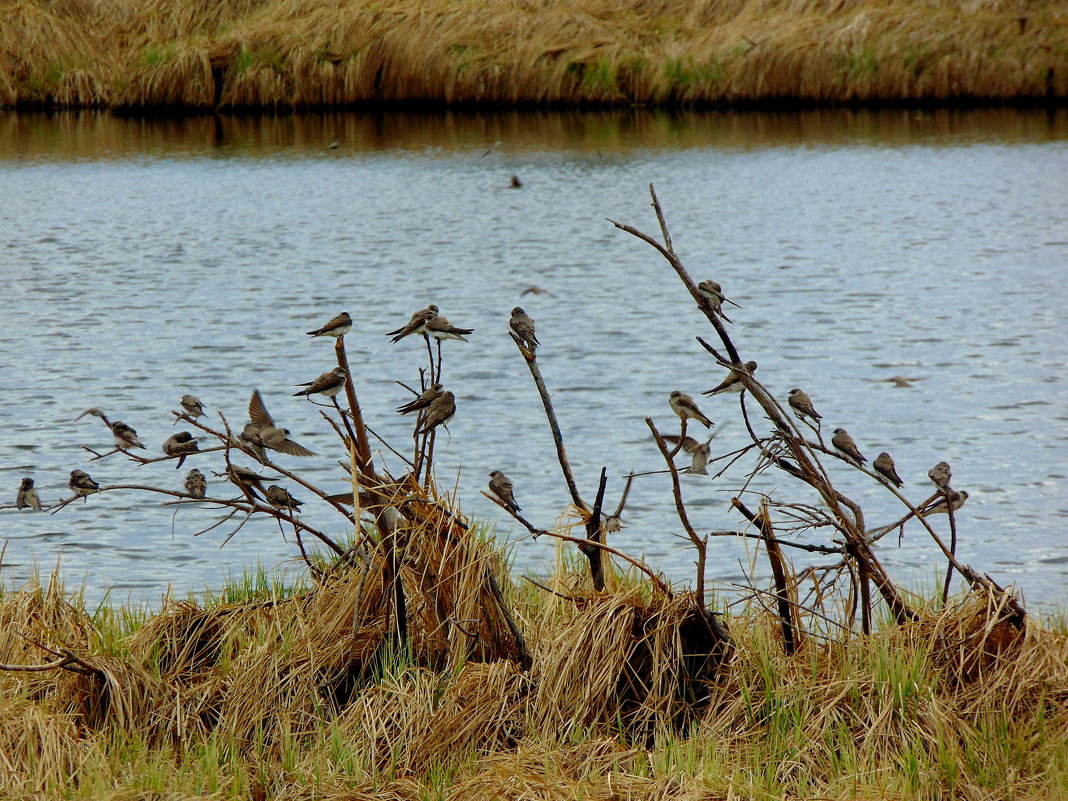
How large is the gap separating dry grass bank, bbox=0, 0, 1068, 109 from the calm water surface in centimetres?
234

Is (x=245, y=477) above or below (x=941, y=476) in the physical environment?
above

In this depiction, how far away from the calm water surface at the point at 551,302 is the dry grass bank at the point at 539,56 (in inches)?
92.2

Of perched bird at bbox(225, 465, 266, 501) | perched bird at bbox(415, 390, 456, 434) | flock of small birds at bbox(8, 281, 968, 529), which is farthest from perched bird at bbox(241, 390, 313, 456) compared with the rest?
perched bird at bbox(415, 390, 456, 434)

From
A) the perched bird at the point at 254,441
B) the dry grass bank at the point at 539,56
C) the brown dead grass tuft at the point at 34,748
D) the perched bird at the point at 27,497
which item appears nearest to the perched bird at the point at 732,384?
the perched bird at the point at 254,441

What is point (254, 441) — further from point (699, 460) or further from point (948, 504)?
point (948, 504)

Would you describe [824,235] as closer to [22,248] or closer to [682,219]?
[682,219]

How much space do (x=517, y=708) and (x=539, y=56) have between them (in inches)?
1273

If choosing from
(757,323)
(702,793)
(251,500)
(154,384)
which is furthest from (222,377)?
(702,793)

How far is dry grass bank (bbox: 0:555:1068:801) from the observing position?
4.40m

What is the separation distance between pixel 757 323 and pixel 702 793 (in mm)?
11010

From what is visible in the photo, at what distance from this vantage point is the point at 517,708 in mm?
4836

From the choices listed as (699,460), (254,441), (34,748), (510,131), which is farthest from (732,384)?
(510,131)

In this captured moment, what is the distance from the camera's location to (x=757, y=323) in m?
14.9

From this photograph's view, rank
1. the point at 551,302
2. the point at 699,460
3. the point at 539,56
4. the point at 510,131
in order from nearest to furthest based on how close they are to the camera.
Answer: the point at 699,460 → the point at 551,302 → the point at 510,131 → the point at 539,56
